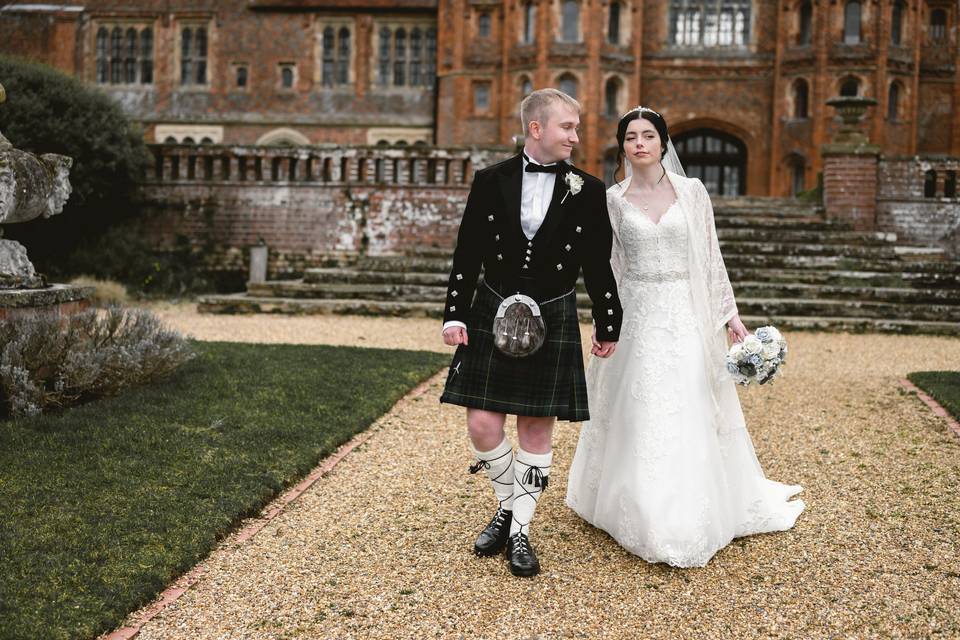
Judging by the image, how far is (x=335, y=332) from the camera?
1196 cm

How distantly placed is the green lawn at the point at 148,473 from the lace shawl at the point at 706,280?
7.72 ft

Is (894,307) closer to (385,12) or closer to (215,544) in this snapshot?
(215,544)

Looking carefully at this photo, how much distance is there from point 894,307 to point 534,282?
11167 mm

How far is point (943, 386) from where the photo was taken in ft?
26.9

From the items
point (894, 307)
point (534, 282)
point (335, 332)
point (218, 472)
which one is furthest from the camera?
point (894, 307)

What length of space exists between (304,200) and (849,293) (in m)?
9.49

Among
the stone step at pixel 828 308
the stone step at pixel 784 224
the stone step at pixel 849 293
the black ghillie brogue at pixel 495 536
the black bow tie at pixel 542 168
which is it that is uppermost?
the stone step at pixel 784 224

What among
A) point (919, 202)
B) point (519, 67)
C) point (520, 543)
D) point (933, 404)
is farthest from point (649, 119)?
point (519, 67)

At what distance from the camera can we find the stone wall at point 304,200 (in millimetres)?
16750

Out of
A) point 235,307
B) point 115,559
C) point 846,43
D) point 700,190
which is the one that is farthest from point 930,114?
point 115,559

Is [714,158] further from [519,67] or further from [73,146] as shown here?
[73,146]

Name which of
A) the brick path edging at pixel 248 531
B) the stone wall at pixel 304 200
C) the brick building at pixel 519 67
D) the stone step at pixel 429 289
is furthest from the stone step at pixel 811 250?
the brick building at pixel 519 67

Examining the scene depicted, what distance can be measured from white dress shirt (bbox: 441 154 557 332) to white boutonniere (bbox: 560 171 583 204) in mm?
57

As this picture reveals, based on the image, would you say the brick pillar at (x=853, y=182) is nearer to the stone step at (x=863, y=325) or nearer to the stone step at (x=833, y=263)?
the stone step at (x=833, y=263)
